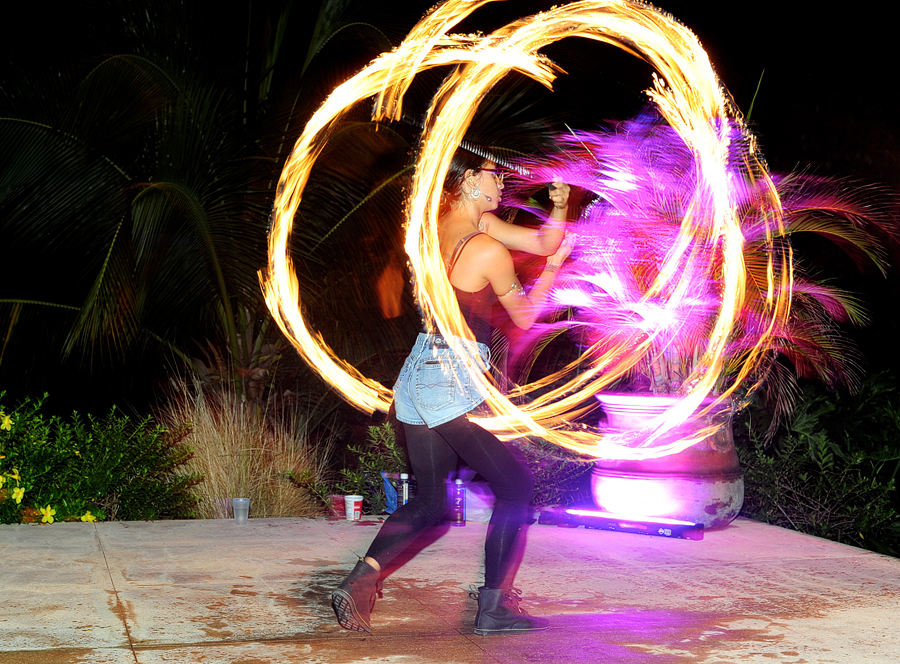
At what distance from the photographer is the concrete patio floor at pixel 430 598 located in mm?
3643

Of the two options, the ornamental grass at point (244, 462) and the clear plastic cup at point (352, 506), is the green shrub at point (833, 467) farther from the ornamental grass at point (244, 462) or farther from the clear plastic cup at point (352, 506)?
the ornamental grass at point (244, 462)

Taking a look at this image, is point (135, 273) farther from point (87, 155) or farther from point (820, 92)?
point (820, 92)

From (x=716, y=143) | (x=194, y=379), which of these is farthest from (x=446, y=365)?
(x=194, y=379)

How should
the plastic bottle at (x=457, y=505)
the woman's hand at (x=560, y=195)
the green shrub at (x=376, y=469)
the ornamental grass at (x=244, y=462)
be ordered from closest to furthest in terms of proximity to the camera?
the woman's hand at (x=560, y=195) → the plastic bottle at (x=457, y=505) → the ornamental grass at (x=244, y=462) → the green shrub at (x=376, y=469)

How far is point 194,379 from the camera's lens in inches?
331

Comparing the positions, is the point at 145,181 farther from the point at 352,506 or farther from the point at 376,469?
the point at 352,506

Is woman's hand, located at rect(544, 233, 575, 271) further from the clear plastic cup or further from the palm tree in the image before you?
the palm tree

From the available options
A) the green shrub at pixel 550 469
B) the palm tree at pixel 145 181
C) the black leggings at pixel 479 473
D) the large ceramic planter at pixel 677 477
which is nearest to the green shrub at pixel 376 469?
the green shrub at pixel 550 469

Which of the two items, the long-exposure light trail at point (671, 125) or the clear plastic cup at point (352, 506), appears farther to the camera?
the clear plastic cup at point (352, 506)

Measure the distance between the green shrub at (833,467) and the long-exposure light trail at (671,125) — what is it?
94 cm

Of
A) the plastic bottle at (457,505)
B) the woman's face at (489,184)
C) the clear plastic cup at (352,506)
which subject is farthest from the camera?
the clear plastic cup at (352,506)

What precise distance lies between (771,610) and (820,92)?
576cm

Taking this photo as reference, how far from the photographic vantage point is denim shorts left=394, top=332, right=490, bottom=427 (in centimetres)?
386

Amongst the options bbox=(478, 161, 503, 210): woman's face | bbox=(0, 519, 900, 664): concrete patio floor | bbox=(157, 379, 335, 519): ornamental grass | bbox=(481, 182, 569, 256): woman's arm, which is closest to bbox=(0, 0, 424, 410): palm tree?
bbox=(157, 379, 335, 519): ornamental grass
